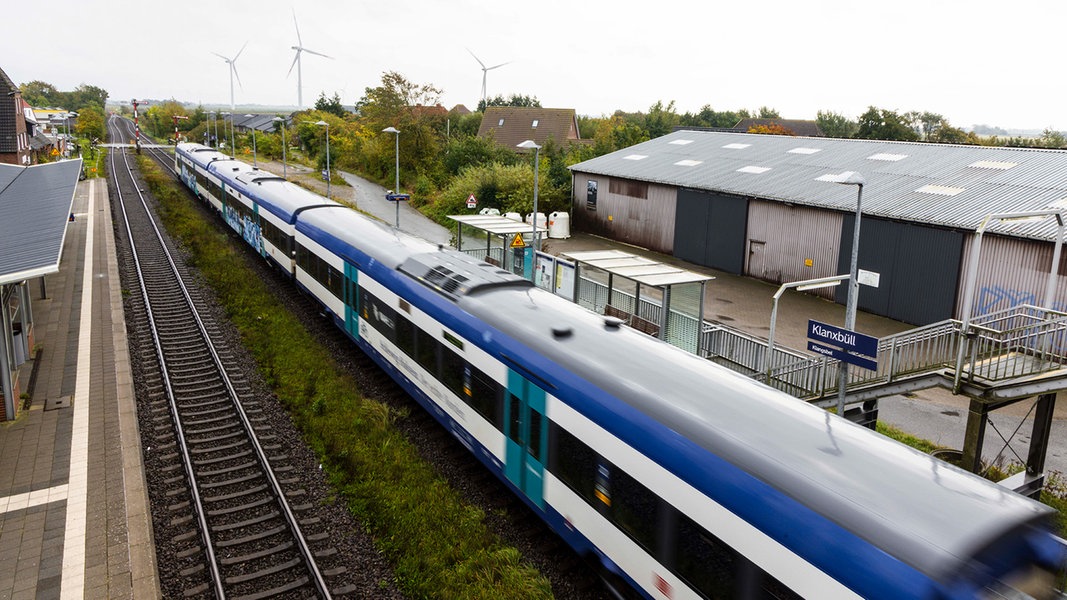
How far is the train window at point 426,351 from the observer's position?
41.2 ft

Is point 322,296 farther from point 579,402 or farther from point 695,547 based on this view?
point 695,547

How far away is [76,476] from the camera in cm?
1150

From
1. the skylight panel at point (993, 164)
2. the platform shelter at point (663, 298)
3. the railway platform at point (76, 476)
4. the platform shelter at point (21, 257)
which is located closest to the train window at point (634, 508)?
the railway platform at point (76, 476)

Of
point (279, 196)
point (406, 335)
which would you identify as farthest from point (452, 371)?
point (279, 196)

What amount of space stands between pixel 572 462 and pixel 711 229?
23.1m

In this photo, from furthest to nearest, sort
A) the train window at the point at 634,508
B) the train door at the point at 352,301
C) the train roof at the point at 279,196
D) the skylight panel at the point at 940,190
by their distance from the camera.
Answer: the skylight panel at the point at 940,190
the train roof at the point at 279,196
the train door at the point at 352,301
the train window at the point at 634,508

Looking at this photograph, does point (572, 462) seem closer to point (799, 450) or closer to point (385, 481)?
point (799, 450)

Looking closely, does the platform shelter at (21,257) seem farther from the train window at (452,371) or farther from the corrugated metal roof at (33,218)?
the train window at (452,371)

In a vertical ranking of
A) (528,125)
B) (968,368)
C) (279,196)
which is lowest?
(968,368)

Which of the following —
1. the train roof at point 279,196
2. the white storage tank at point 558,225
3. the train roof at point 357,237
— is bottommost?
the white storage tank at point 558,225

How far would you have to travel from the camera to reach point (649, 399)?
25.6ft

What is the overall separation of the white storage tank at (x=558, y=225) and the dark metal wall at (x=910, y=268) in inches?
600

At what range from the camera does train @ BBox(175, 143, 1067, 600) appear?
546cm

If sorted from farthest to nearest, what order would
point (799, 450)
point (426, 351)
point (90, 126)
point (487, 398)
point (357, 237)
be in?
point (90, 126), point (357, 237), point (426, 351), point (487, 398), point (799, 450)
